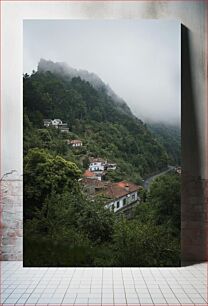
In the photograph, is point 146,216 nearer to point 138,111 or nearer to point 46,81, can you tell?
point 138,111

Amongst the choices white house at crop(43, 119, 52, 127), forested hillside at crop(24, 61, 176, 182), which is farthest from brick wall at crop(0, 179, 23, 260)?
white house at crop(43, 119, 52, 127)

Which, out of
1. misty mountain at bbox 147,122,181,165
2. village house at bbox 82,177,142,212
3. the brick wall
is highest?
misty mountain at bbox 147,122,181,165

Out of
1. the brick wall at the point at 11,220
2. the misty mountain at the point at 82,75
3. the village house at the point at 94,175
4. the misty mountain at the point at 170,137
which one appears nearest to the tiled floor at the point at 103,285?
the brick wall at the point at 11,220

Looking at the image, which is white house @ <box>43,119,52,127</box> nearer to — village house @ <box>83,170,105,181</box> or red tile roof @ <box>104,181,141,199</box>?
village house @ <box>83,170,105,181</box>

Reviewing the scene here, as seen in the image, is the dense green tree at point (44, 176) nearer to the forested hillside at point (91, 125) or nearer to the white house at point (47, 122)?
the forested hillside at point (91, 125)

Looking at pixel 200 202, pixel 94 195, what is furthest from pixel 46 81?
pixel 200 202
